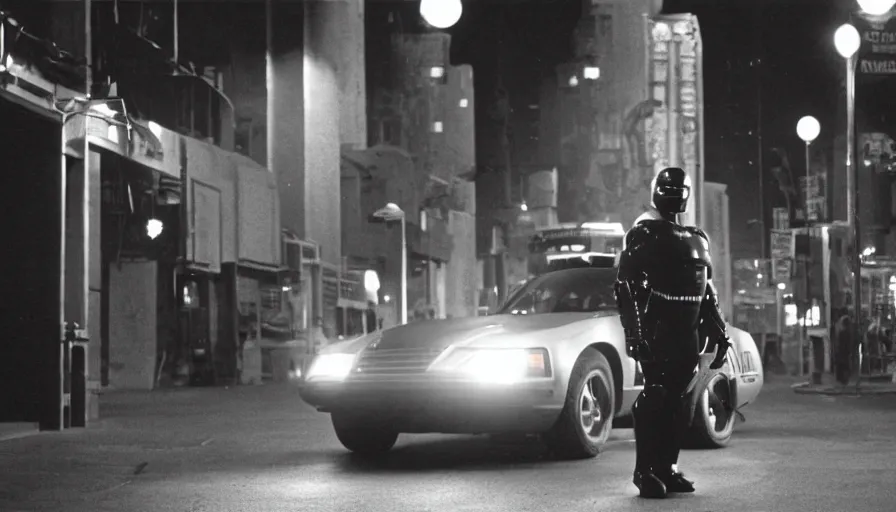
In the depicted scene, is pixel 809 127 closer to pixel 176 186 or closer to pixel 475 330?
pixel 176 186

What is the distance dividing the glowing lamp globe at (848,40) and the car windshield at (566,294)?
15.3 meters

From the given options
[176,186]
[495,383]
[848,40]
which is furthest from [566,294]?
[176,186]

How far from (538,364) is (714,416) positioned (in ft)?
6.33

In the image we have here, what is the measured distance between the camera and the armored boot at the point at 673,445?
7.54 metres

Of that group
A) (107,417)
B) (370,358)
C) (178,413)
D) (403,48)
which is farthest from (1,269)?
(403,48)

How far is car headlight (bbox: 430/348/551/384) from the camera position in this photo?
30.9ft

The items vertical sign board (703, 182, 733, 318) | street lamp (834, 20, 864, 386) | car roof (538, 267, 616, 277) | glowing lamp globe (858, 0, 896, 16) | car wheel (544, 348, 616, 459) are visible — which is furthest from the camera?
vertical sign board (703, 182, 733, 318)

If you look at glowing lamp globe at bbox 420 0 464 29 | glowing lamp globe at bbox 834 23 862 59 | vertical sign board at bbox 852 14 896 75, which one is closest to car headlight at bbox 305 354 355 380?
glowing lamp globe at bbox 420 0 464 29

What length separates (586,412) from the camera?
9.86 metres

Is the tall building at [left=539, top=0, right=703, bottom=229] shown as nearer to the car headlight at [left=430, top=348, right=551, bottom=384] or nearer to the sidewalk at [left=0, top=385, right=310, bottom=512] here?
the sidewalk at [left=0, top=385, right=310, bottom=512]

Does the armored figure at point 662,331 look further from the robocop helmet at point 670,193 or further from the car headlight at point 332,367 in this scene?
the car headlight at point 332,367

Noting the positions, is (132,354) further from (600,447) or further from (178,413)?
(600,447)

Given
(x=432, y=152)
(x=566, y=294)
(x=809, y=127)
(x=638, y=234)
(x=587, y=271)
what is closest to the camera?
(x=638, y=234)

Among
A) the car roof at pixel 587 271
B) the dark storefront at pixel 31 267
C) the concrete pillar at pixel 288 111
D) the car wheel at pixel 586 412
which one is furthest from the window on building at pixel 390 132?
the car wheel at pixel 586 412
